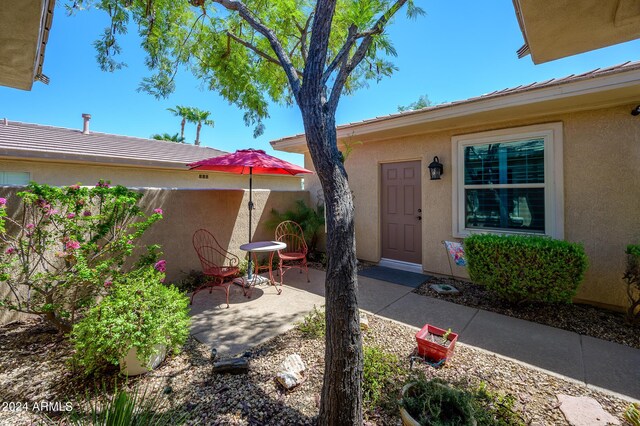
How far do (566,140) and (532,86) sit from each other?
1.13m

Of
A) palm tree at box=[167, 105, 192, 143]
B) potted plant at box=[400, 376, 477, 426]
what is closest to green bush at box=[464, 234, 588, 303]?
potted plant at box=[400, 376, 477, 426]

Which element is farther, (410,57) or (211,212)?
(211,212)

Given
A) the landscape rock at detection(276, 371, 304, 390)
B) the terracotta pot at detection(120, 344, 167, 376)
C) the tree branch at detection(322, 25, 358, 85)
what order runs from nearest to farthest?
1. the tree branch at detection(322, 25, 358, 85)
2. the landscape rock at detection(276, 371, 304, 390)
3. the terracotta pot at detection(120, 344, 167, 376)

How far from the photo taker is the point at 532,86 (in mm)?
3689

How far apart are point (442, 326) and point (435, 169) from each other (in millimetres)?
2974

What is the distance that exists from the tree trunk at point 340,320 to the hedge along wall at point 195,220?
3803 mm

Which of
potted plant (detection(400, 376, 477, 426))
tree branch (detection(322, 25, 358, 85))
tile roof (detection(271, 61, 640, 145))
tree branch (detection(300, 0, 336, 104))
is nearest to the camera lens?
potted plant (detection(400, 376, 477, 426))

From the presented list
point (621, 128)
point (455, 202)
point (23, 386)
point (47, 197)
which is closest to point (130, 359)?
point (23, 386)

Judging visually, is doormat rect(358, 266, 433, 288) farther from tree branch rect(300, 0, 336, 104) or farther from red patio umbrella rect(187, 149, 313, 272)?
tree branch rect(300, 0, 336, 104)

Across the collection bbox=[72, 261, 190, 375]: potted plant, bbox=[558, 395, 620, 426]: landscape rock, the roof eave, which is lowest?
bbox=[558, 395, 620, 426]: landscape rock

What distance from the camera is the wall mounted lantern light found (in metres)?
5.14

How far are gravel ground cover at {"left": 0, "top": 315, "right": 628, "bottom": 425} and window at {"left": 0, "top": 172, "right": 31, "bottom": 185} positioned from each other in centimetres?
545

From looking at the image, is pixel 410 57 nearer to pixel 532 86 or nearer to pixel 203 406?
pixel 532 86

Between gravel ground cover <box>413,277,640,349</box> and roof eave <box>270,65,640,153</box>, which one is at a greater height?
roof eave <box>270,65,640,153</box>
